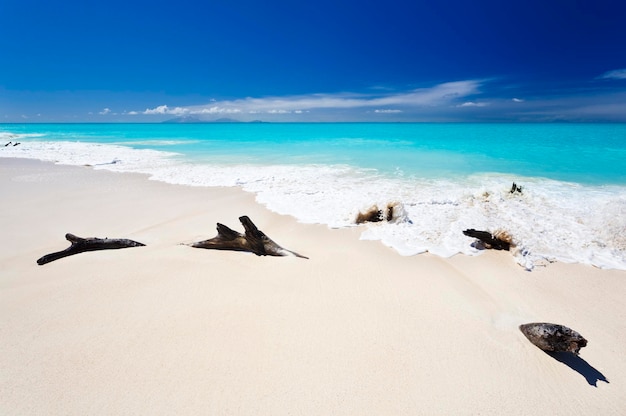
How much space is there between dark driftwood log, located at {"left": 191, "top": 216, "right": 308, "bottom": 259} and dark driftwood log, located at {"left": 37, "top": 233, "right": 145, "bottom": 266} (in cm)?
108

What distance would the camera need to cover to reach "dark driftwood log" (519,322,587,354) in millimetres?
2578

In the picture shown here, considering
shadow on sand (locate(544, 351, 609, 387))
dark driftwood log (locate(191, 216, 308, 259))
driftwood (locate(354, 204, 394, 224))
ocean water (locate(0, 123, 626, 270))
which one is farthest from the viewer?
driftwood (locate(354, 204, 394, 224))

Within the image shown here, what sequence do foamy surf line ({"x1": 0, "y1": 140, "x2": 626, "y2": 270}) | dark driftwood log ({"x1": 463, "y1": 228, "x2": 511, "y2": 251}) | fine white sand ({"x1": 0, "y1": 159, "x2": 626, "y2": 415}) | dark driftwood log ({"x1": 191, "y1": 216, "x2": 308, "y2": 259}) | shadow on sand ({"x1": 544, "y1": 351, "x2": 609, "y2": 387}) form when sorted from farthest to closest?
foamy surf line ({"x1": 0, "y1": 140, "x2": 626, "y2": 270}) → dark driftwood log ({"x1": 463, "y1": 228, "x2": 511, "y2": 251}) → dark driftwood log ({"x1": 191, "y1": 216, "x2": 308, "y2": 259}) → shadow on sand ({"x1": 544, "y1": 351, "x2": 609, "y2": 387}) → fine white sand ({"x1": 0, "y1": 159, "x2": 626, "y2": 415})

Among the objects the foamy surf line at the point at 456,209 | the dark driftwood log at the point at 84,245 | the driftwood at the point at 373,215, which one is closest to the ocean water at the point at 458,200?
the foamy surf line at the point at 456,209

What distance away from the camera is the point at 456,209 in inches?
276

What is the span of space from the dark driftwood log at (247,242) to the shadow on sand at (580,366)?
2.99m

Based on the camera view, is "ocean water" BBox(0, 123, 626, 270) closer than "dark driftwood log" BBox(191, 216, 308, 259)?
No

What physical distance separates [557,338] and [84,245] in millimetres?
5872

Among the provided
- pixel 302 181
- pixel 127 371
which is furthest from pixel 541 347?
pixel 302 181

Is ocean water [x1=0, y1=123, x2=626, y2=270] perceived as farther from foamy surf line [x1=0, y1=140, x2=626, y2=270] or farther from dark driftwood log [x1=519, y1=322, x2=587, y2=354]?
dark driftwood log [x1=519, y1=322, x2=587, y2=354]

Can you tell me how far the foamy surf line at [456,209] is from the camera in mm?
5012

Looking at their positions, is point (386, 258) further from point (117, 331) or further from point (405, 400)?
point (117, 331)

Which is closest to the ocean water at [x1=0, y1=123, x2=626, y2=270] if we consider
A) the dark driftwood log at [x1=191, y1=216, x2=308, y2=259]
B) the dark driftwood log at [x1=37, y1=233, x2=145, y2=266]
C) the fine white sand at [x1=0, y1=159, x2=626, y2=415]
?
the fine white sand at [x1=0, y1=159, x2=626, y2=415]

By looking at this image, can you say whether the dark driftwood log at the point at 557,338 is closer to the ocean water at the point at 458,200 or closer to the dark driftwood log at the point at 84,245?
the ocean water at the point at 458,200
